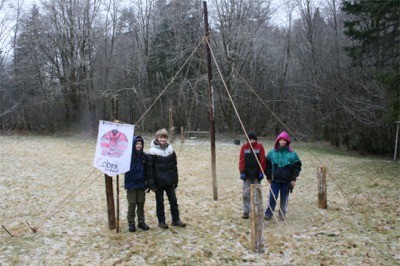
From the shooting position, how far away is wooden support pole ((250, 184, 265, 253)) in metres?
4.85

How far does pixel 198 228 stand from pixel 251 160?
1.59 metres

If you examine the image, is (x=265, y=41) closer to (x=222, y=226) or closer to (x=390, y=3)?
(x=390, y=3)

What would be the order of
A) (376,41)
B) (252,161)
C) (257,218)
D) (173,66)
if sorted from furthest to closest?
(173,66) → (376,41) → (252,161) → (257,218)

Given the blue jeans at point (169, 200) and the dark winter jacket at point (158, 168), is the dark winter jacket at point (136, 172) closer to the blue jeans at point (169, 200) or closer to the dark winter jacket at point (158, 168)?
the dark winter jacket at point (158, 168)

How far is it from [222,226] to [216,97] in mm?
20216

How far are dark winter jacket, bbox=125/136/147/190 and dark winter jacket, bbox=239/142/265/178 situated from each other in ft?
6.28

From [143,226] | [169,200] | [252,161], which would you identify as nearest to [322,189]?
[252,161]

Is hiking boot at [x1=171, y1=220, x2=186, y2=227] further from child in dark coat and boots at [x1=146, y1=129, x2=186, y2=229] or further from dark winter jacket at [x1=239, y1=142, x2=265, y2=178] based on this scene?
dark winter jacket at [x1=239, y1=142, x2=265, y2=178]

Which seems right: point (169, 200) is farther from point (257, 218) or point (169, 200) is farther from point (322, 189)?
point (322, 189)

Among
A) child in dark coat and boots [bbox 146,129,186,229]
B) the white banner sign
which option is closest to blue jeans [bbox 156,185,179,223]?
child in dark coat and boots [bbox 146,129,186,229]

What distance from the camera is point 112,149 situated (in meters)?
5.43

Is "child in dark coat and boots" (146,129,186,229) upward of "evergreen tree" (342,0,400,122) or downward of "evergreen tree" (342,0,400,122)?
downward

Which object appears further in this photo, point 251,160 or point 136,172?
point 251,160

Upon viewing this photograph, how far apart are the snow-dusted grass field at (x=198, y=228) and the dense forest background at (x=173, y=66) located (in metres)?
13.6
